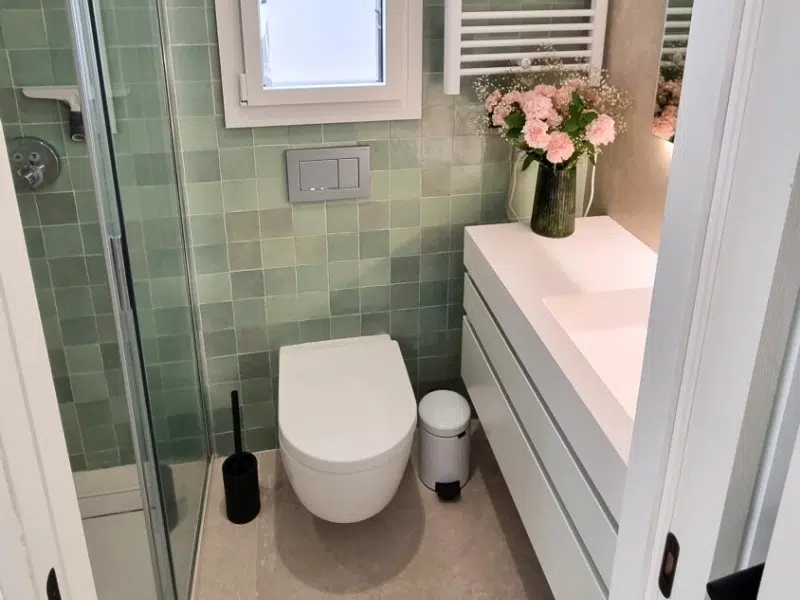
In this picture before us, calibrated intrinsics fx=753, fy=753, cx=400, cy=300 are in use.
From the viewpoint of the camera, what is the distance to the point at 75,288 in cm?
173

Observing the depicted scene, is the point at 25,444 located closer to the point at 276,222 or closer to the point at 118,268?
the point at 118,268

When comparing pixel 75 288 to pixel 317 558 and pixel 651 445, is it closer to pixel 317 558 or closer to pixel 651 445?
pixel 317 558

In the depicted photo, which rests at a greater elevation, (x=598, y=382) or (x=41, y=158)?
(x=41, y=158)

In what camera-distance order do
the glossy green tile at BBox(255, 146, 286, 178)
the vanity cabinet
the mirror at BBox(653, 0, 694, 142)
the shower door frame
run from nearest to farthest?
the shower door frame < the vanity cabinet < the mirror at BBox(653, 0, 694, 142) < the glossy green tile at BBox(255, 146, 286, 178)

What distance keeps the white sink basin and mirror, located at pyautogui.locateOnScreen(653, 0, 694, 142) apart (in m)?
0.41

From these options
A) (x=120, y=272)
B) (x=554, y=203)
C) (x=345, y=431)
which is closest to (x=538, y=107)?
(x=554, y=203)

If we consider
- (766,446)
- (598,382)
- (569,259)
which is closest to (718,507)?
(766,446)

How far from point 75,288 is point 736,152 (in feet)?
4.94

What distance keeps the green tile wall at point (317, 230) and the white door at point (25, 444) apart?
144 cm

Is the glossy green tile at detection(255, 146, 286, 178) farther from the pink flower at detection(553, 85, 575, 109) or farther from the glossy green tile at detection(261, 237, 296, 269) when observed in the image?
the pink flower at detection(553, 85, 575, 109)

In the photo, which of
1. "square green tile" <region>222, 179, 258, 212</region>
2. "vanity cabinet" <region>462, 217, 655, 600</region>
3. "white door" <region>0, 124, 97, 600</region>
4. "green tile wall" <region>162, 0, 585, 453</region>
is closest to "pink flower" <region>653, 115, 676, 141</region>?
"vanity cabinet" <region>462, 217, 655, 600</region>

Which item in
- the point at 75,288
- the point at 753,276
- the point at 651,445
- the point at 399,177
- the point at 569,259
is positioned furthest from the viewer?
the point at 399,177

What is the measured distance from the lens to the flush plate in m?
2.13

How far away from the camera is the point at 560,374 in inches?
59.4
